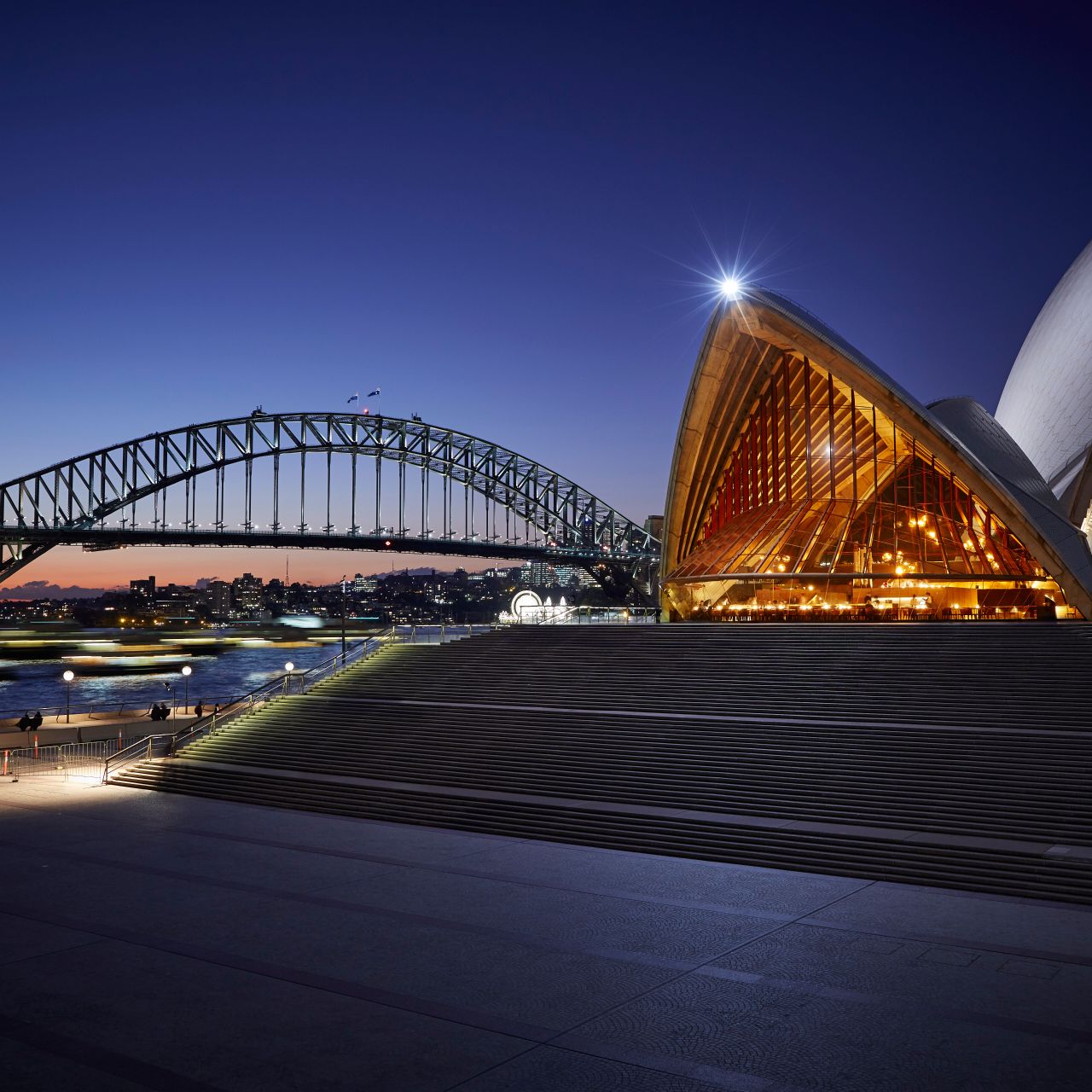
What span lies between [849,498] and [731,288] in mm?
6197

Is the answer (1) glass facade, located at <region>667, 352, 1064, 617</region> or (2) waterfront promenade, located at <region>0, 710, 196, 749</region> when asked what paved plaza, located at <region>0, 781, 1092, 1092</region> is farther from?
(1) glass facade, located at <region>667, 352, 1064, 617</region>

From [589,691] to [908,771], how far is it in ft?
20.6

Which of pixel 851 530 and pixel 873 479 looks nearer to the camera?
pixel 851 530

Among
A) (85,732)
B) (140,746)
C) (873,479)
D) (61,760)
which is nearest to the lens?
(140,746)

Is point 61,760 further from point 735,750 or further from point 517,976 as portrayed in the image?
point 517,976

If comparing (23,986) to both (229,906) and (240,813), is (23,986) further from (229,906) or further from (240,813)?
(240,813)

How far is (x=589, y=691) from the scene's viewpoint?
58.0ft

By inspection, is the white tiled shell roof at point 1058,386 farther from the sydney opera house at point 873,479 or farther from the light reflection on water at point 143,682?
the light reflection on water at point 143,682

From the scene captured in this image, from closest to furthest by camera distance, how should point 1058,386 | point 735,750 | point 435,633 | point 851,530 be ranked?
1. point 735,750
2. point 435,633
3. point 851,530
4. point 1058,386

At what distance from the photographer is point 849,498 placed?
88.6 ft

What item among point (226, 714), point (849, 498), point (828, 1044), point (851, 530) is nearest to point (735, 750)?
point (828, 1044)

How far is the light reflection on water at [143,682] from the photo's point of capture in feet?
160

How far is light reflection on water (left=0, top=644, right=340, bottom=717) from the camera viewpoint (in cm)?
4872

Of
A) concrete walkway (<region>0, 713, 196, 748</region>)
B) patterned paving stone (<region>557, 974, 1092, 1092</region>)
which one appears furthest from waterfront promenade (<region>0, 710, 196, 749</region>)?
patterned paving stone (<region>557, 974, 1092, 1092</region>)
